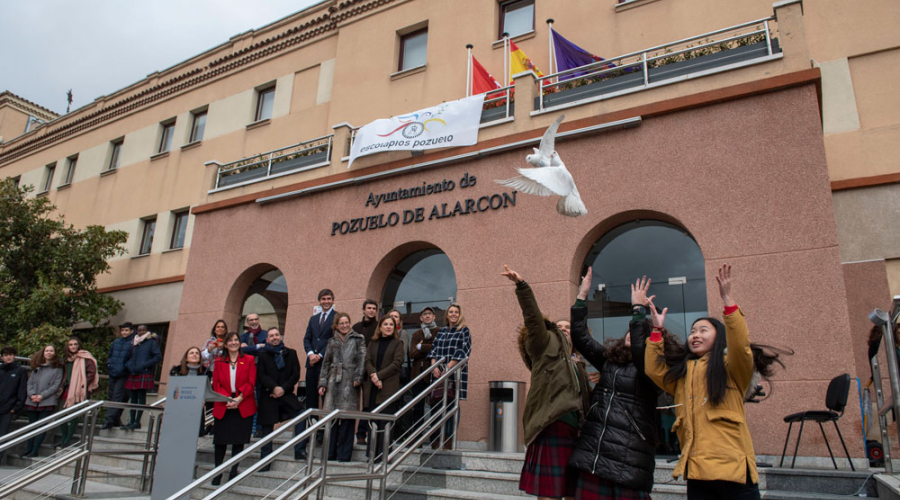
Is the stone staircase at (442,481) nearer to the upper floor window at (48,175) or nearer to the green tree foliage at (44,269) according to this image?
the green tree foliage at (44,269)

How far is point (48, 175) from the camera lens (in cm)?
2325

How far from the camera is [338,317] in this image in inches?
318

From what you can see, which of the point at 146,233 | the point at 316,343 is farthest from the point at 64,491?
the point at 146,233

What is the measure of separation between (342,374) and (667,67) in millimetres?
6721

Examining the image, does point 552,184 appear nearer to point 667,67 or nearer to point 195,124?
point 667,67

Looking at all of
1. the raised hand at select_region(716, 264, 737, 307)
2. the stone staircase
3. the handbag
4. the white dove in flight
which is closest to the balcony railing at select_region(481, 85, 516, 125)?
the handbag

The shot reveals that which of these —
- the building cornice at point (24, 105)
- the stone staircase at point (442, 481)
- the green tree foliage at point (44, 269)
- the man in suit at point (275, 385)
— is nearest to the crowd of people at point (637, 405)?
the stone staircase at point (442, 481)

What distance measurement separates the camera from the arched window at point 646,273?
866cm

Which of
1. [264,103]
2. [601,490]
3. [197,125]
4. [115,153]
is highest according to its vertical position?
[264,103]

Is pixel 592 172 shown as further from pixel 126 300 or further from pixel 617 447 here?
pixel 126 300

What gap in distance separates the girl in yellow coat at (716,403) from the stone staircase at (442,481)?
2.25m

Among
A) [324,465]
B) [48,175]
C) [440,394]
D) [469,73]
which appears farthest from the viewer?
[48,175]

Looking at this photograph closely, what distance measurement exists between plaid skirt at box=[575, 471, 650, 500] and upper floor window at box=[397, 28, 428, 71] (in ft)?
40.0

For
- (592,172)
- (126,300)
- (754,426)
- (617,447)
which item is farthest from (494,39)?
(126,300)
